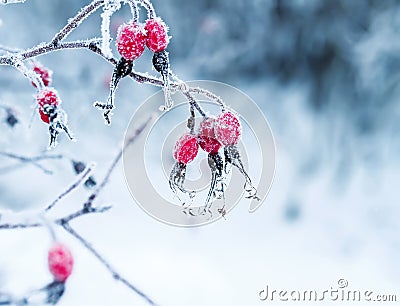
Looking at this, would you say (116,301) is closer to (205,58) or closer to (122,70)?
(122,70)

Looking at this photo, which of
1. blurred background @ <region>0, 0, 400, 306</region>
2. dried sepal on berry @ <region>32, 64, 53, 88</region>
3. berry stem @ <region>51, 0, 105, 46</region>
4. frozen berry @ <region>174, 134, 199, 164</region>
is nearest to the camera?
berry stem @ <region>51, 0, 105, 46</region>

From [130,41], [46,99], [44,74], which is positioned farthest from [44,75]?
[130,41]

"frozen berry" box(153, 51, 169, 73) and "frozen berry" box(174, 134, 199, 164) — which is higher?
"frozen berry" box(153, 51, 169, 73)

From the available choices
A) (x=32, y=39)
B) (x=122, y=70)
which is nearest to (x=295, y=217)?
(x=32, y=39)

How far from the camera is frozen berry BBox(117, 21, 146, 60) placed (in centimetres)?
63

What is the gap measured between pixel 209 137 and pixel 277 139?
2.72 meters

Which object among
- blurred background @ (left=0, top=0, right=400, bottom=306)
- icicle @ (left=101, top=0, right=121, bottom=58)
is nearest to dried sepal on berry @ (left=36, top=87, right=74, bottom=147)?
icicle @ (left=101, top=0, right=121, bottom=58)

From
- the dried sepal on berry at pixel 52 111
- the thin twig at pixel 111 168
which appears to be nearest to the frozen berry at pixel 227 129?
the thin twig at pixel 111 168

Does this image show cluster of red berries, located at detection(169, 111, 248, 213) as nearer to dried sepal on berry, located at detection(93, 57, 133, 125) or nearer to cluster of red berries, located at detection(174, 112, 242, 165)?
cluster of red berries, located at detection(174, 112, 242, 165)

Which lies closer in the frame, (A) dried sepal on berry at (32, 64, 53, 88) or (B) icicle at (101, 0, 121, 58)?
(B) icicle at (101, 0, 121, 58)

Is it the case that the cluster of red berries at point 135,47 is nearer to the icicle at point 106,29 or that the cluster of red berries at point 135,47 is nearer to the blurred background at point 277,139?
the icicle at point 106,29

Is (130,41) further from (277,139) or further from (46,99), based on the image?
(277,139)

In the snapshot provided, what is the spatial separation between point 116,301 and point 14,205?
1150 millimetres

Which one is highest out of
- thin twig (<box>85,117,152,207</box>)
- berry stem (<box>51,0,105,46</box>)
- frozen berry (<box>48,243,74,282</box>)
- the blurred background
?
the blurred background
